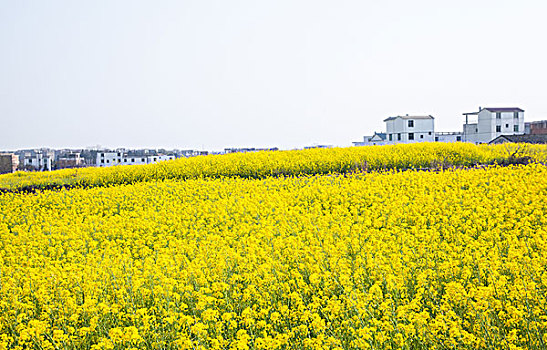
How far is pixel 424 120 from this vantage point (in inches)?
2562

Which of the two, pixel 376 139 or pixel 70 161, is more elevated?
pixel 376 139

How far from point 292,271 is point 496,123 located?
2664 inches

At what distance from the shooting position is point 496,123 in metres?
65.7

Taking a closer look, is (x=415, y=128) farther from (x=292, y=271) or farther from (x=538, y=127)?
(x=292, y=271)

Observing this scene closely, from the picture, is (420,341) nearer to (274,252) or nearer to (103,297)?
(274,252)

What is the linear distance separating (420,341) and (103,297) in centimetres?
359

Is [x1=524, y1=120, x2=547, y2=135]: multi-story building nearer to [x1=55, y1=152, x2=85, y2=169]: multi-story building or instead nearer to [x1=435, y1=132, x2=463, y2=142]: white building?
[x1=435, y1=132, x2=463, y2=142]: white building

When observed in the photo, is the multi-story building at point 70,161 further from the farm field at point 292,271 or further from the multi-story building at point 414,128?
the farm field at point 292,271

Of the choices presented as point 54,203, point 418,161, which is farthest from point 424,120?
point 54,203

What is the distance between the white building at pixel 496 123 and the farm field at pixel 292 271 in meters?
57.3

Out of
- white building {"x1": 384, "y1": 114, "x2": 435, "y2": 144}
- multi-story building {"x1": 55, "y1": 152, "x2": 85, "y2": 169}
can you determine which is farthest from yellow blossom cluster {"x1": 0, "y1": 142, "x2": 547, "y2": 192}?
multi-story building {"x1": 55, "y1": 152, "x2": 85, "y2": 169}

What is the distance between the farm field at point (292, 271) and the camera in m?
→ 4.31

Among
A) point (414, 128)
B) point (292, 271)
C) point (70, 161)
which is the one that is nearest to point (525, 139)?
point (414, 128)

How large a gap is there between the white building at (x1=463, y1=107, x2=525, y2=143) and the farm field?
57.3 meters
